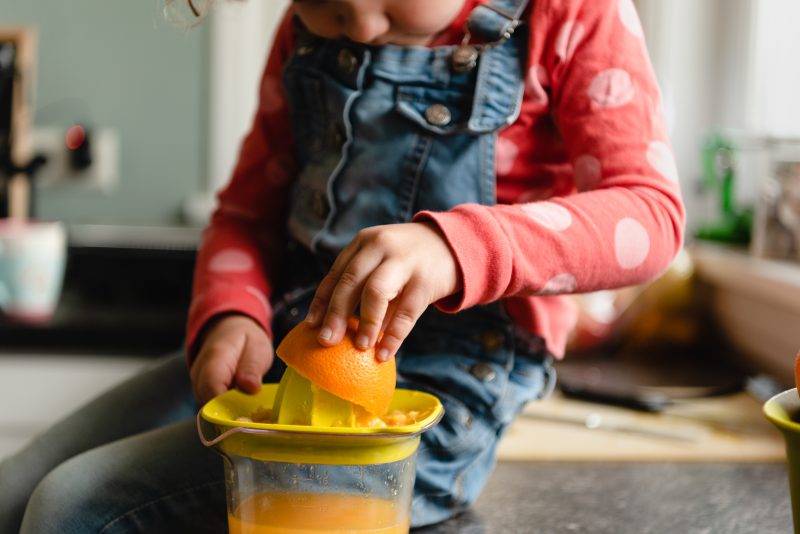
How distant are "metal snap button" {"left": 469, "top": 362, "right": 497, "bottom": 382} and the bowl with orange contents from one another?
0.16m

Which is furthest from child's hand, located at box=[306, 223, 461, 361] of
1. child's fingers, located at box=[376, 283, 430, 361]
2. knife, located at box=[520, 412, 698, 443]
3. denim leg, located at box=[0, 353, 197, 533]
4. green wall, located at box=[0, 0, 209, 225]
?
green wall, located at box=[0, 0, 209, 225]

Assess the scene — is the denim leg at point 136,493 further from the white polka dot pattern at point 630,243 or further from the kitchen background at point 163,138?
the kitchen background at point 163,138

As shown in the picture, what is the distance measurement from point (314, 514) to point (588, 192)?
28 cm

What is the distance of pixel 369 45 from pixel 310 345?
31 centimetres

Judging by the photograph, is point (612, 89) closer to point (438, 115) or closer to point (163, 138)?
point (438, 115)

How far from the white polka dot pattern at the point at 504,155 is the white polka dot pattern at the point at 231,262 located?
24 cm

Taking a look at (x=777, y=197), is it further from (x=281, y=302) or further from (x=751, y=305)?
(x=281, y=302)

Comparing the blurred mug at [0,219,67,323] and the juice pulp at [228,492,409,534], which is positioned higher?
the juice pulp at [228,492,409,534]

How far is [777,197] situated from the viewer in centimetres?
129

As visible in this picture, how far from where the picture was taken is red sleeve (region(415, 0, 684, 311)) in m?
0.59

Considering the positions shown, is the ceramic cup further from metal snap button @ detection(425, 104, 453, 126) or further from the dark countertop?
metal snap button @ detection(425, 104, 453, 126)

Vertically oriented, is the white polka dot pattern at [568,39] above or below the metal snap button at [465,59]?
above

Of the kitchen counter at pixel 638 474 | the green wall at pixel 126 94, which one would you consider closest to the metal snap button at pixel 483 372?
the kitchen counter at pixel 638 474

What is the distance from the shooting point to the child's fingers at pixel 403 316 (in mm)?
541
